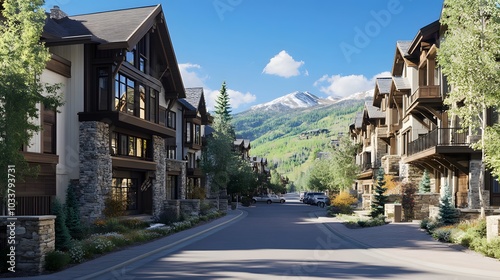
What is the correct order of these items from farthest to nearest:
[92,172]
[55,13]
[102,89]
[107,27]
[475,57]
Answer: [55,13], [107,27], [102,89], [92,172], [475,57]

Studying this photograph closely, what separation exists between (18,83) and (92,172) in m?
11.4

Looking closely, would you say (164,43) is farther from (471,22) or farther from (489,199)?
(489,199)

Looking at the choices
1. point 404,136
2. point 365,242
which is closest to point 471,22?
point 365,242

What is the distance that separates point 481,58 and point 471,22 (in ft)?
6.20

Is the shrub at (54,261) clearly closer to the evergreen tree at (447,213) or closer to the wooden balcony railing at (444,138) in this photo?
the evergreen tree at (447,213)

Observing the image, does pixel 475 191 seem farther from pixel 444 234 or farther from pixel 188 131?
pixel 188 131

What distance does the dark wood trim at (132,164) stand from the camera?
87.9ft

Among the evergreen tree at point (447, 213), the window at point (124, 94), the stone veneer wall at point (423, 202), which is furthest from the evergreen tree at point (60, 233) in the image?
the stone veneer wall at point (423, 202)

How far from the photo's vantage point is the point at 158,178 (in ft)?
106

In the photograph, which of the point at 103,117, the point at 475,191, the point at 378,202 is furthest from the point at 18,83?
the point at 475,191

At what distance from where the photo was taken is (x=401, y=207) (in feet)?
97.2

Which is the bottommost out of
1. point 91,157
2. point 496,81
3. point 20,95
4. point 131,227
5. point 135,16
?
point 131,227

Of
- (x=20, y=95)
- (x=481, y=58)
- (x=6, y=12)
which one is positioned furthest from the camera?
(x=481, y=58)

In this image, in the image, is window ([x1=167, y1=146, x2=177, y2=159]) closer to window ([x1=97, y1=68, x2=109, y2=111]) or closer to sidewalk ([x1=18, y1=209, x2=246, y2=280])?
window ([x1=97, y1=68, x2=109, y2=111])
